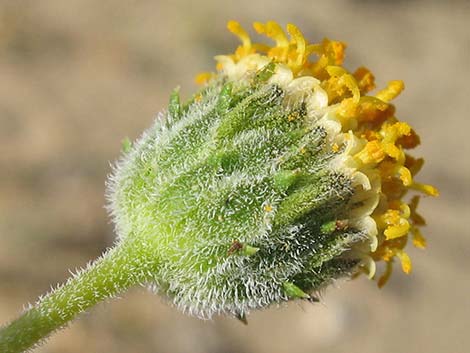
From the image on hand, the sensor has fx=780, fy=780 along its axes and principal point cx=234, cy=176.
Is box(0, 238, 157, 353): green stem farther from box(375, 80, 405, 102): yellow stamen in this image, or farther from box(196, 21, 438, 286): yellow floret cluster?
box(375, 80, 405, 102): yellow stamen

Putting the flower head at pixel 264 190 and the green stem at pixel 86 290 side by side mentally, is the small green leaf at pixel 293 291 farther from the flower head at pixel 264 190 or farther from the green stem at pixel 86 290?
the green stem at pixel 86 290

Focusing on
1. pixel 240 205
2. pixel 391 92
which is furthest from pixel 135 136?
pixel 240 205

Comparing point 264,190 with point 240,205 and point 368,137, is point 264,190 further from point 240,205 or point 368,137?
point 368,137

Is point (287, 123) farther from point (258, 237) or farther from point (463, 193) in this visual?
point (463, 193)

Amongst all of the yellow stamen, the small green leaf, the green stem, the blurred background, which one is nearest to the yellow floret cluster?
the yellow stamen

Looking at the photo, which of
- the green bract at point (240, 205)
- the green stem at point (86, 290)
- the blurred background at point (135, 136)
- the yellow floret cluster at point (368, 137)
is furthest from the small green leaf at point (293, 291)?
the blurred background at point (135, 136)

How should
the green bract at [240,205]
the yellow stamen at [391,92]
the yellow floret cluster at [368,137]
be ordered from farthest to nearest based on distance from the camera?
the yellow stamen at [391,92] → the yellow floret cluster at [368,137] → the green bract at [240,205]

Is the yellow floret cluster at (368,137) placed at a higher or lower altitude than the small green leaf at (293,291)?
higher

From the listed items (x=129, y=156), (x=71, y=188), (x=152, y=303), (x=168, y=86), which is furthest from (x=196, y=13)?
(x=129, y=156)
